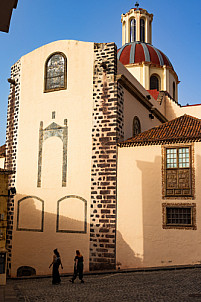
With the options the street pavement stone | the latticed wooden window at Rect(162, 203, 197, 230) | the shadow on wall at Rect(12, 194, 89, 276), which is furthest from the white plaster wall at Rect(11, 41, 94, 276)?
the street pavement stone

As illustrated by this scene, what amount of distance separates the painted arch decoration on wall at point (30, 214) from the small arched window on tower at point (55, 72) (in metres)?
5.72

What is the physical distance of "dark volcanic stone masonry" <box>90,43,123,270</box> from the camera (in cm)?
1491

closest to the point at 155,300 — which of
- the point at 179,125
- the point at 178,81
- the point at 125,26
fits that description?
the point at 179,125

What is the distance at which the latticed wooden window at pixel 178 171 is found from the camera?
1394 centimetres

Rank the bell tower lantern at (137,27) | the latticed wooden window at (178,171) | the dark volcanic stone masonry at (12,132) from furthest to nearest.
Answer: the bell tower lantern at (137,27) → the dark volcanic stone masonry at (12,132) → the latticed wooden window at (178,171)

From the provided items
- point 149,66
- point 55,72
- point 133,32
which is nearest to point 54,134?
point 55,72

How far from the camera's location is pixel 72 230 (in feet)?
51.4

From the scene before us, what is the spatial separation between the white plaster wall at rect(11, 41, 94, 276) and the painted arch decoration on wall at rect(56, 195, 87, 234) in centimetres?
22

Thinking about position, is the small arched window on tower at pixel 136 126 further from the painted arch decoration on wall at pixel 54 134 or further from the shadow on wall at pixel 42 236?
the shadow on wall at pixel 42 236

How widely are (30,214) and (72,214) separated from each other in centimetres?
240

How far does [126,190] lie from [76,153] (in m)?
3.13

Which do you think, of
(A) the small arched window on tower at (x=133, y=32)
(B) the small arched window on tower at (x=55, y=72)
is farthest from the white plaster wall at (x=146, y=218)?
(A) the small arched window on tower at (x=133, y=32)

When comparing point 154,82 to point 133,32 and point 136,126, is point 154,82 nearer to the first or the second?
point 133,32

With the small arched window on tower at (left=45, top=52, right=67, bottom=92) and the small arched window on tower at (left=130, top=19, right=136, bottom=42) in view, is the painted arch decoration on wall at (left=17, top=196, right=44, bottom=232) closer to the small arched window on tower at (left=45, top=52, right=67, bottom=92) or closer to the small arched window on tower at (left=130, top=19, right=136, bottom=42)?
the small arched window on tower at (left=45, top=52, right=67, bottom=92)
